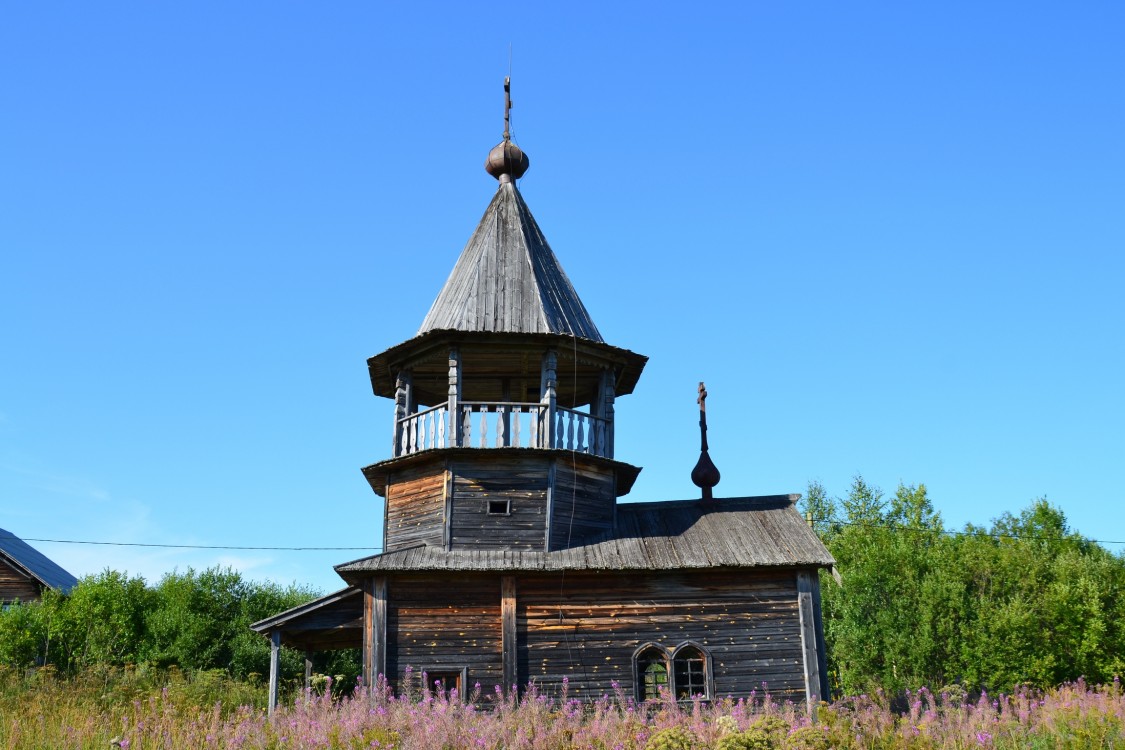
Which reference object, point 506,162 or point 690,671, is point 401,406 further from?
point 690,671

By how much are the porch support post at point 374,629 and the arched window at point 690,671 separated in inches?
177

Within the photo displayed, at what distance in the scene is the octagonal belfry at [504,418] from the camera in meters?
16.3

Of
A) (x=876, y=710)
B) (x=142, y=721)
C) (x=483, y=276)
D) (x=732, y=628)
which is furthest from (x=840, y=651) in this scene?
(x=142, y=721)

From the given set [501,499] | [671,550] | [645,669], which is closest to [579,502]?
[501,499]

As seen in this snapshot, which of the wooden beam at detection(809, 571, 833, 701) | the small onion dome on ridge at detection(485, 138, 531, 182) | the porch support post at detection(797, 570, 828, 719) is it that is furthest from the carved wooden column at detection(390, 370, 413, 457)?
the wooden beam at detection(809, 571, 833, 701)

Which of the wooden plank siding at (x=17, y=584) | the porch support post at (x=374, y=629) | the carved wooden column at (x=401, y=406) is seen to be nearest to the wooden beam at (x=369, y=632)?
the porch support post at (x=374, y=629)

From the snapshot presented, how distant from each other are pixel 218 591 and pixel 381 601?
1895cm

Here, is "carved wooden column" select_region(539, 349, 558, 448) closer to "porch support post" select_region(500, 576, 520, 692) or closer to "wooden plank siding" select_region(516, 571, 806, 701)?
"wooden plank siding" select_region(516, 571, 806, 701)

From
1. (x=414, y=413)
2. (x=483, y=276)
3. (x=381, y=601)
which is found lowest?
(x=381, y=601)

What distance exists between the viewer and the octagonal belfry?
16312mm

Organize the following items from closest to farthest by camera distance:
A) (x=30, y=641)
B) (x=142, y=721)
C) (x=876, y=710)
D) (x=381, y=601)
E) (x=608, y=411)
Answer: (x=142, y=721) → (x=876, y=710) → (x=381, y=601) → (x=608, y=411) → (x=30, y=641)

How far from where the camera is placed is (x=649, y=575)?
15.8m

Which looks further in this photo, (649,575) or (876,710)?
(649,575)

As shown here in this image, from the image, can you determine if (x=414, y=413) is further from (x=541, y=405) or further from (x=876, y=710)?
(x=876, y=710)
